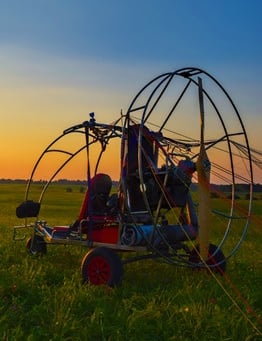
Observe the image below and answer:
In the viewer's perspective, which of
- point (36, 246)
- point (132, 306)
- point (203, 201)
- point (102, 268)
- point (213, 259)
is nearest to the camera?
point (132, 306)

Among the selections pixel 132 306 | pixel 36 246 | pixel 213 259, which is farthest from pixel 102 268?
pixel 36 246

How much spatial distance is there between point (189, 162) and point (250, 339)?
160 inches

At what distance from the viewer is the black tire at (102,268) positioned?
29.6 feet

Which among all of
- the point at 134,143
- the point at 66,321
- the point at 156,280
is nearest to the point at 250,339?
the point at 66,321

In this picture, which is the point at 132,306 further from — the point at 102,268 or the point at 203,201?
the point at 203,201

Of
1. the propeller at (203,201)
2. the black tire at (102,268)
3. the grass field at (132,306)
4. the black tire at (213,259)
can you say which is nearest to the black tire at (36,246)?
the grass field at (132,306)

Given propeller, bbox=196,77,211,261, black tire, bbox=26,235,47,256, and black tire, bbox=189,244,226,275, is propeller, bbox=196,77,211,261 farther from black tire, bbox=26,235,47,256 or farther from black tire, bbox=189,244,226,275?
black tire, bbox=26,235,47,256

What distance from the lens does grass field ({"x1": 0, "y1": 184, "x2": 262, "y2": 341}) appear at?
20.4 feet

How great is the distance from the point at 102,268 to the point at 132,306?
180 centimetres

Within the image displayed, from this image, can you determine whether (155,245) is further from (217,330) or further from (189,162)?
(217,330)

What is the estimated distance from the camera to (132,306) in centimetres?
755

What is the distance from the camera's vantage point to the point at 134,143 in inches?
396

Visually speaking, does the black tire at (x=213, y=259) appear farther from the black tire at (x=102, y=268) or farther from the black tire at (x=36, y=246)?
the black tire at (x=36, y=246)

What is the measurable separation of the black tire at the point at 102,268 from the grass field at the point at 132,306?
190mm
